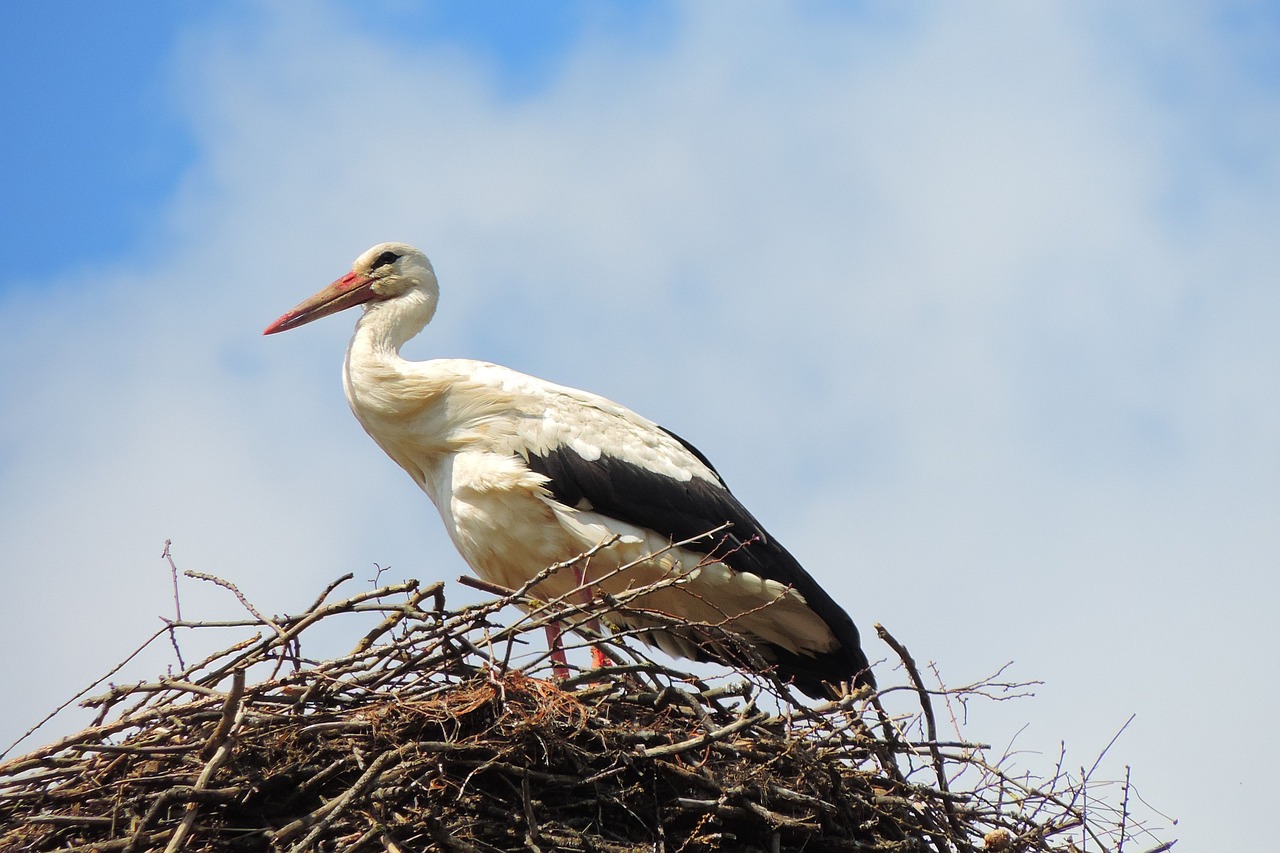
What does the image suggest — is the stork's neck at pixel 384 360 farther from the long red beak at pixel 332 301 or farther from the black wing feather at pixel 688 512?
the black wing feather at pixel 688 512

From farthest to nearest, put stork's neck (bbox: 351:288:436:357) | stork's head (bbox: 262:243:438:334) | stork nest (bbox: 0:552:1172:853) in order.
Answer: stork's head (bbox: 262:243:438:334), stork's neck (bbox: 351:288:436:357), stork nest (bbox: 0:552:1172:853)

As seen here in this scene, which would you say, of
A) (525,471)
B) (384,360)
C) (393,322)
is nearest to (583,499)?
(525,471)

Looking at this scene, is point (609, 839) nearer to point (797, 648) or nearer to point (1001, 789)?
point (1001, 789)

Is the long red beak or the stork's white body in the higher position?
the long red beak

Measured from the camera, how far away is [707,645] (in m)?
6.62

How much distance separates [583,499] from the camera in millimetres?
6680

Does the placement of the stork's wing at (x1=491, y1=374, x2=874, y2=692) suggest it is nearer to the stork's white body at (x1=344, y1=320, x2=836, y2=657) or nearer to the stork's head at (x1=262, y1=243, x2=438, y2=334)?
the stork's white body at (x1=344, y1=320, x2=836, y2=657)

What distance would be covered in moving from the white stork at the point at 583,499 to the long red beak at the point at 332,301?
1.53ft

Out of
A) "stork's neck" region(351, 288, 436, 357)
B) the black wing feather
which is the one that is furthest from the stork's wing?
"stork's neck" region(351, 288, 436, 357)

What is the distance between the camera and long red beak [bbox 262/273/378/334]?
770cm

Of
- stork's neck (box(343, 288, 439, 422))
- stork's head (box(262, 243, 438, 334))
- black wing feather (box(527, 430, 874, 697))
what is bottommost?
black wing feather (box(527, 430, 874, 697))

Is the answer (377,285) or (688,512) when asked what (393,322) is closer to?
(377,285)

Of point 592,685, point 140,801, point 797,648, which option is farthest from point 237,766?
point 797,648

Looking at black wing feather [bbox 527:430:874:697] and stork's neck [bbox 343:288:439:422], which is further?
stork's neck [bbox 343:288:439:422]
